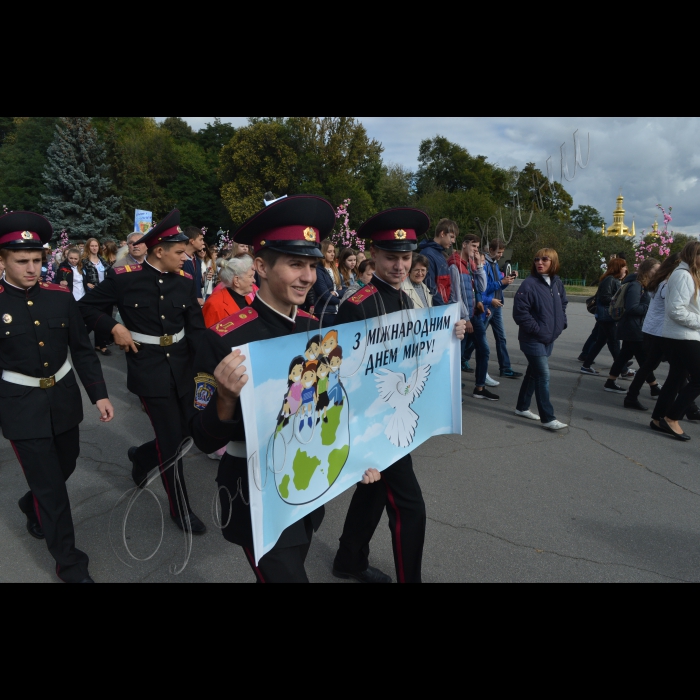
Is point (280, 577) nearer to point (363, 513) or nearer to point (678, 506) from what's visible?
point (363, 513)

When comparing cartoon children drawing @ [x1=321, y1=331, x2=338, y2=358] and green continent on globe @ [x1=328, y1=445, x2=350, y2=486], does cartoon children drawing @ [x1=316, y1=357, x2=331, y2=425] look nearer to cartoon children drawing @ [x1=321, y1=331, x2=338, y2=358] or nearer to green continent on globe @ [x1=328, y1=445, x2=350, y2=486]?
cartoon children drawing @ [x1=321, y1=331, x2=338, y2=358]

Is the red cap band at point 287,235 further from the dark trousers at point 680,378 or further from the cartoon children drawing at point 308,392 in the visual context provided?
the dark trousers at point 680,378

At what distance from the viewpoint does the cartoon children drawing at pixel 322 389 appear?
82.9 inches

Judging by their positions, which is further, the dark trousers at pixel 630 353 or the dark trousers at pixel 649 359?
the dark trousers at pixel 630 353

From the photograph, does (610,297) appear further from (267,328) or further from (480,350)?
(267,328)

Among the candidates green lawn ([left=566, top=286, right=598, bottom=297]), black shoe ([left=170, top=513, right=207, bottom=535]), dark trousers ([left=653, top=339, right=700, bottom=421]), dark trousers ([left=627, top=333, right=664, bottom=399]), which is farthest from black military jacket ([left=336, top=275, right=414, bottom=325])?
green lawn ([left=566, top=286, right=598, bottom=297])

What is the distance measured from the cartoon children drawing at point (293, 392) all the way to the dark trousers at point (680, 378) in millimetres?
5066

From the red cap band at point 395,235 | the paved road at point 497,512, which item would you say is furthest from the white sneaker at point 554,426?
the red cap band at point 395,235

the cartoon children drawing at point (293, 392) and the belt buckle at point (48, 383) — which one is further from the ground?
the cartoon children drawing at point (293, 392)

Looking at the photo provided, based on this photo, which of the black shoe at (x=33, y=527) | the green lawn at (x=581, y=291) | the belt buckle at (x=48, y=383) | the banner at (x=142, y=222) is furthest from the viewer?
the green lawn at (x=581, y=291)

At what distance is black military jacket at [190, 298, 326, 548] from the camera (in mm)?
1961

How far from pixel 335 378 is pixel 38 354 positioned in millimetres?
1970

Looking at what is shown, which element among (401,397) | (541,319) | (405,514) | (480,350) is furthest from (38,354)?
(480,350)

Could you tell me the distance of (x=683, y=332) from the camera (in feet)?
18.1
